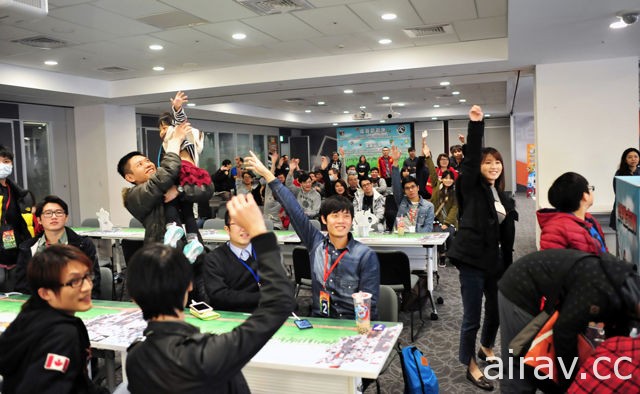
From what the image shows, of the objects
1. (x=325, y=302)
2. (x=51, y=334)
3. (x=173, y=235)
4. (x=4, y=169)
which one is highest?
(x=4, y=169)

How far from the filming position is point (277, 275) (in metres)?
1.21

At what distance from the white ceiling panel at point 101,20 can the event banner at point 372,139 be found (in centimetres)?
1336

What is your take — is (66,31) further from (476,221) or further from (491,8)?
(476,221)

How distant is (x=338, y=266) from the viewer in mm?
2639

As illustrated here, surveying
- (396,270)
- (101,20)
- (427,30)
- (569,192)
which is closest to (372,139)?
(427,30)

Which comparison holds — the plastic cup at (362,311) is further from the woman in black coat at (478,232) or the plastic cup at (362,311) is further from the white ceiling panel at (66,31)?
the white ceiling panel at (66,31)

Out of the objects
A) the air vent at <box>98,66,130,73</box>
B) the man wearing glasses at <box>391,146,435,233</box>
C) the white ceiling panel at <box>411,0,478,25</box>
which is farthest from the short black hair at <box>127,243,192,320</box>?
the air vent at <box>98,66,130,73</box>

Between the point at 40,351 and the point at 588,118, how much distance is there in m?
7.22

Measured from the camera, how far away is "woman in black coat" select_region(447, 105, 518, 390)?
2.90 meters

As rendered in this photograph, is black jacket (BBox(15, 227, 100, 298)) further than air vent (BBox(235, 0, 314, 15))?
No

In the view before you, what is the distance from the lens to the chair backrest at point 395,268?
387 centimetres

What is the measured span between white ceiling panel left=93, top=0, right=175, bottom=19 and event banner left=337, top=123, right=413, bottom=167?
13.8 metres

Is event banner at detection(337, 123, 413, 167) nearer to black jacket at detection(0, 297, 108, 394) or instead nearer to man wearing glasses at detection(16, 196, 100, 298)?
man wearing glasses at detection(16, 196, 100, 298)

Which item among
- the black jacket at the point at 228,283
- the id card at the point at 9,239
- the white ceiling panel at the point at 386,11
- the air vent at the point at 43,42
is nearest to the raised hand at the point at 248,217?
the black jacket at the point at 228,283
